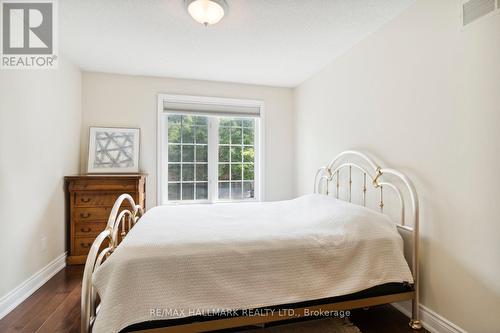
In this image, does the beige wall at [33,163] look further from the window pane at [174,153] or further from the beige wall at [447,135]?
the beige wall at [447,135]

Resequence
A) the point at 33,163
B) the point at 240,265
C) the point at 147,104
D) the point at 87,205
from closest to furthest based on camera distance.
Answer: the point at 240,265 < the point at 33,163 < the point at 87,205 < the point at 147,104

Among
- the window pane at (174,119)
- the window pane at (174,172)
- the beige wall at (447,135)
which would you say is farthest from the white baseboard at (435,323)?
the window pane at (174,119)

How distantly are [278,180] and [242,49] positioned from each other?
1963 millimetres

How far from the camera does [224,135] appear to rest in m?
3.71

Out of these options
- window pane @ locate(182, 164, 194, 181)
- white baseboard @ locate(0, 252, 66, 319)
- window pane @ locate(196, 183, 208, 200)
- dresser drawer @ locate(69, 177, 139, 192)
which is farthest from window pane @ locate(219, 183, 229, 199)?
white baseboard @ locate(0, 252, 66, 319)

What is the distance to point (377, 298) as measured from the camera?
5.36ft

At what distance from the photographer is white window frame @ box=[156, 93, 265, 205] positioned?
339 centimetres

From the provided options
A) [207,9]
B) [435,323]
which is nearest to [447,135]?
[435,323]

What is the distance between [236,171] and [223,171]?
20cm

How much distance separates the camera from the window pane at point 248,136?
3801 millimetres

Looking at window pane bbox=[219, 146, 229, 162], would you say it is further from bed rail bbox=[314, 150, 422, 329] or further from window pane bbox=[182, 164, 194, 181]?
bed rail bbox=[314, 150, 422, 329]

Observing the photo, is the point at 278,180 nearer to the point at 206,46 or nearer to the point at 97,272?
the point at 206,46

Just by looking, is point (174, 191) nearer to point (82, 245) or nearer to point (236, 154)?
point (236, 154)

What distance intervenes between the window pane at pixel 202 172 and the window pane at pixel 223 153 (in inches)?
9.9
